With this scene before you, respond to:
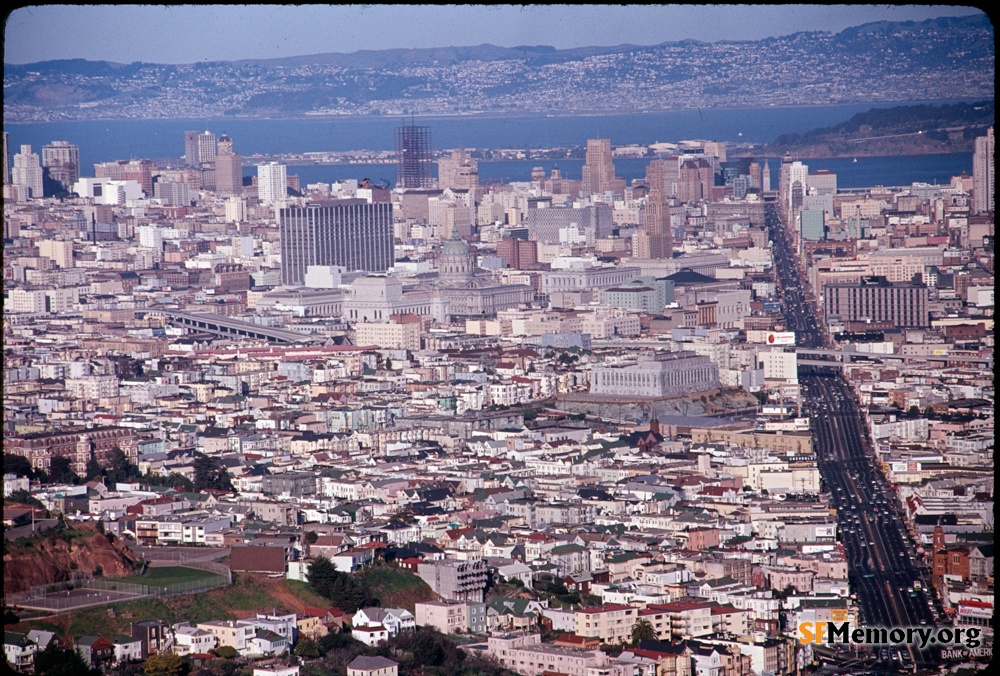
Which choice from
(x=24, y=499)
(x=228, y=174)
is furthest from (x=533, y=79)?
(x=24, y=499)

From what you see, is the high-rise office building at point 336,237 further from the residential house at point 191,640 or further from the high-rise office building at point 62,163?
the residential house at point 191,640

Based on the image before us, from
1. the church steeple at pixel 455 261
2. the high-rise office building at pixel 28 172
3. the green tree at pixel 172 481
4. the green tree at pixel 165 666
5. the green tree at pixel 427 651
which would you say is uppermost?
the high-rise office building at pixel 28 172

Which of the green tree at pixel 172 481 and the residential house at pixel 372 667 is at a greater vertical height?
the green tree at pixel 172 481

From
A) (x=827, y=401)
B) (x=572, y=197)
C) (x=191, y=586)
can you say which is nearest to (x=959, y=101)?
(x=572, y=197)

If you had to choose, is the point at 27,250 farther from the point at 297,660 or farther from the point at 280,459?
the point at 297,660

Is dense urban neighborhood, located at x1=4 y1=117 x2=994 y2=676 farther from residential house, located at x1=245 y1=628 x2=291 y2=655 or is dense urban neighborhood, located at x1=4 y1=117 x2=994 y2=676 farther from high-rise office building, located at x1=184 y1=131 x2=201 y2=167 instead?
high-rise office building, located at x1=184 y1=131 x2=201 y2=167

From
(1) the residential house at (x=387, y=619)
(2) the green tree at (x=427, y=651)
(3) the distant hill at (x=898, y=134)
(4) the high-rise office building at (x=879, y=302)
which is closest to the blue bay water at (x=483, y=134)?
(3) the distant hill at (x=898, y=134)

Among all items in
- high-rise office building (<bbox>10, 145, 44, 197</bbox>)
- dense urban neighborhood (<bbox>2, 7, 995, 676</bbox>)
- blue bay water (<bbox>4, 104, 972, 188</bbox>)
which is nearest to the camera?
dense urban neighborhood (<bbox>2, 7, 995, 676</bbox>)

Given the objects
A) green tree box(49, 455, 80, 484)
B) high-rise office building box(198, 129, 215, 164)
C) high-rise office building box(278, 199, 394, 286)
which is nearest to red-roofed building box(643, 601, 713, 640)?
green tree box(49, 455, 80, 484)
